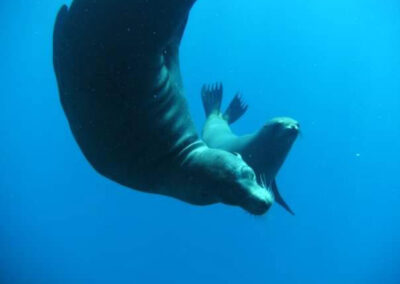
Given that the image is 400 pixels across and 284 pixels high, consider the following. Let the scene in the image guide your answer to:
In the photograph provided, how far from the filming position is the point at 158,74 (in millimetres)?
3336

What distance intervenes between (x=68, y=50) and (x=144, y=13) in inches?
26.9

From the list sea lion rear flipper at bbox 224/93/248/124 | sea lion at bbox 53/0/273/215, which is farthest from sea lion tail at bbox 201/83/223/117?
sea lion at bbox 53/0/273/215

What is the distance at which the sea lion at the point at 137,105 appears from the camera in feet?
9.78

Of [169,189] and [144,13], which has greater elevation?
[144,13]

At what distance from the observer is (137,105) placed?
3.24 metres

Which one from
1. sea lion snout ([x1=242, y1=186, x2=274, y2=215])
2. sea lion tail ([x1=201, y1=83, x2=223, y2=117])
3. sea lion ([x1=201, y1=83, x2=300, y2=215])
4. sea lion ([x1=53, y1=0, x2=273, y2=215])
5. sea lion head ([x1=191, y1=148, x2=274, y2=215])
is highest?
sea lion tail ([x1=201, y1=83, x2=223, y2=117])

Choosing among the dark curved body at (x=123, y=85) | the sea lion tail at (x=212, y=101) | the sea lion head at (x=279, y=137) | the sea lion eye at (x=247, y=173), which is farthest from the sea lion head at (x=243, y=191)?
the sea lion tail at (x=212, y=101)

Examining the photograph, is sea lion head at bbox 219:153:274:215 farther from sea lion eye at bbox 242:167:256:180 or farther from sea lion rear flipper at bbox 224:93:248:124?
sea lion rear flipper at bbox 224:93:248:124

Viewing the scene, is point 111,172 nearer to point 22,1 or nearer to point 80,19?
point 80,19

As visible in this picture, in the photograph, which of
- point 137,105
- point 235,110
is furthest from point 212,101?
point 137,105

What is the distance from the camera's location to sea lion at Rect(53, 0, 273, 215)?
9.78 feet

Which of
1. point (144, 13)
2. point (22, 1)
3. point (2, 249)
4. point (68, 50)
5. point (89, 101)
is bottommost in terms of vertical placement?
point (89, 101)

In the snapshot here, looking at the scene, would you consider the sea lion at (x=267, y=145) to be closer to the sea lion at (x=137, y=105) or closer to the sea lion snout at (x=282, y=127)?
the sea lion snout at (x=282, y=127)

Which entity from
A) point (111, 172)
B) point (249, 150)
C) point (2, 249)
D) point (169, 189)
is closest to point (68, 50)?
point (111, 172)
